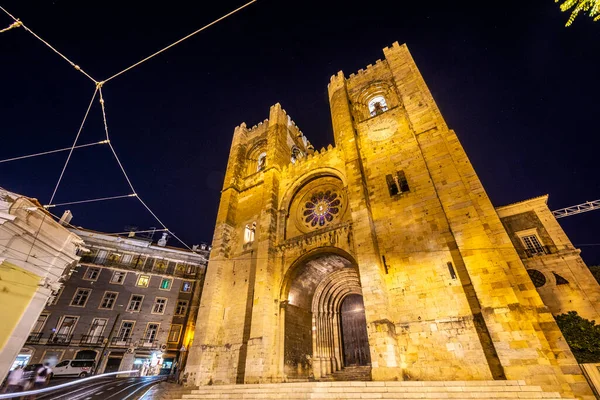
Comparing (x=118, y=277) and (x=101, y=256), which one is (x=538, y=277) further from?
(x=101, y=256)

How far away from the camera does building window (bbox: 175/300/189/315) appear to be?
24.2 m

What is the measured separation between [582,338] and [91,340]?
29.0 meters

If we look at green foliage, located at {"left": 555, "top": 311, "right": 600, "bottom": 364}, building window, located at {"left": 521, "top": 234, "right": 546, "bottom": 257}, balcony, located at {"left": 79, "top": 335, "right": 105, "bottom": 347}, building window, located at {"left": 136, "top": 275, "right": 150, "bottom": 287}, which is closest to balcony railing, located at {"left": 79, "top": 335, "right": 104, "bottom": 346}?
balcony, located at {"left": 79, "top": 335, "right": 105, "bottom": 347}

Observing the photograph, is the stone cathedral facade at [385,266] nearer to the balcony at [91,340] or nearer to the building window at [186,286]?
the building window at [186,286]

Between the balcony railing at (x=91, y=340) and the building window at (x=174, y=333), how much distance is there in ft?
16.4

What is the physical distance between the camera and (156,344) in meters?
22.0

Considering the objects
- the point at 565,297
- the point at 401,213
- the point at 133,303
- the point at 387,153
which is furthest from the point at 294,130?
the point at 133,303

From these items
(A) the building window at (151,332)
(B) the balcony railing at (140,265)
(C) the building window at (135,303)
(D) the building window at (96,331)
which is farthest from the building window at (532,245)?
(D) the building window at (96,331)

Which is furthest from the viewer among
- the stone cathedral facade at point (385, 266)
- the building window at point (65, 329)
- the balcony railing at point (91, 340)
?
the balcony railing at point (91, 340)

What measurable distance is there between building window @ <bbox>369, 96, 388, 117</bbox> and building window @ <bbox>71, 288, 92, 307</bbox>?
26.5 meters

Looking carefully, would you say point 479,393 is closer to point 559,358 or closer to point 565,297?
point 559,358

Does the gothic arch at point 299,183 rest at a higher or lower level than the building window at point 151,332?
higher

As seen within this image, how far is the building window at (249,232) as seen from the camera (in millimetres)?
14906

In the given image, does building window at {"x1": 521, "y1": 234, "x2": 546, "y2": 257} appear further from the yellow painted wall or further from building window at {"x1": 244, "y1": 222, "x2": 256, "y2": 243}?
the yellow painted wall
